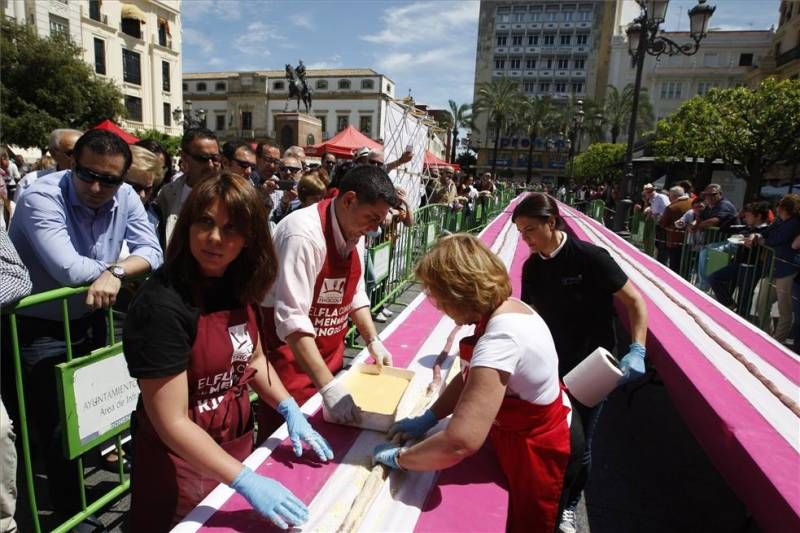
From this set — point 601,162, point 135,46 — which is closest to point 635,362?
point 601,162

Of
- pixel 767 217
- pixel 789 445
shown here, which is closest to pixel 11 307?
pixel 789 445

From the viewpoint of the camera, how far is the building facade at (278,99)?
7181cm

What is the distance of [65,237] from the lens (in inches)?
89.7

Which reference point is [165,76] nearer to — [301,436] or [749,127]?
[749,127]

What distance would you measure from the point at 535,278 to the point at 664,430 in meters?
2.32

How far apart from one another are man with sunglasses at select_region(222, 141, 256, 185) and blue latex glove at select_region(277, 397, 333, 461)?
3.22 metres

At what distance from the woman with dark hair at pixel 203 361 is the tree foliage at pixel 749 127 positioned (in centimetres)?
2160

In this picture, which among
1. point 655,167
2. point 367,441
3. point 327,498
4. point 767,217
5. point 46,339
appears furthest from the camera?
point 655,167

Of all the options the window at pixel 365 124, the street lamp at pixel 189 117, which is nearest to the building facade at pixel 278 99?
the window at pixel 365 124

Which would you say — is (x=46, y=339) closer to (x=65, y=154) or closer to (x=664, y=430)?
(x=65, y=154)

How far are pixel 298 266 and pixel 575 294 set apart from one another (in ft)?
5.28

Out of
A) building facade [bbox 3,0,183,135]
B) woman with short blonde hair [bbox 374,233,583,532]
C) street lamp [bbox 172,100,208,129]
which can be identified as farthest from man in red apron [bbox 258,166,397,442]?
building facade [bbox 3,0,183,135]

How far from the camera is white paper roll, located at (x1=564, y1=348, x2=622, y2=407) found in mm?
2156

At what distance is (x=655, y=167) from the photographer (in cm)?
3416
